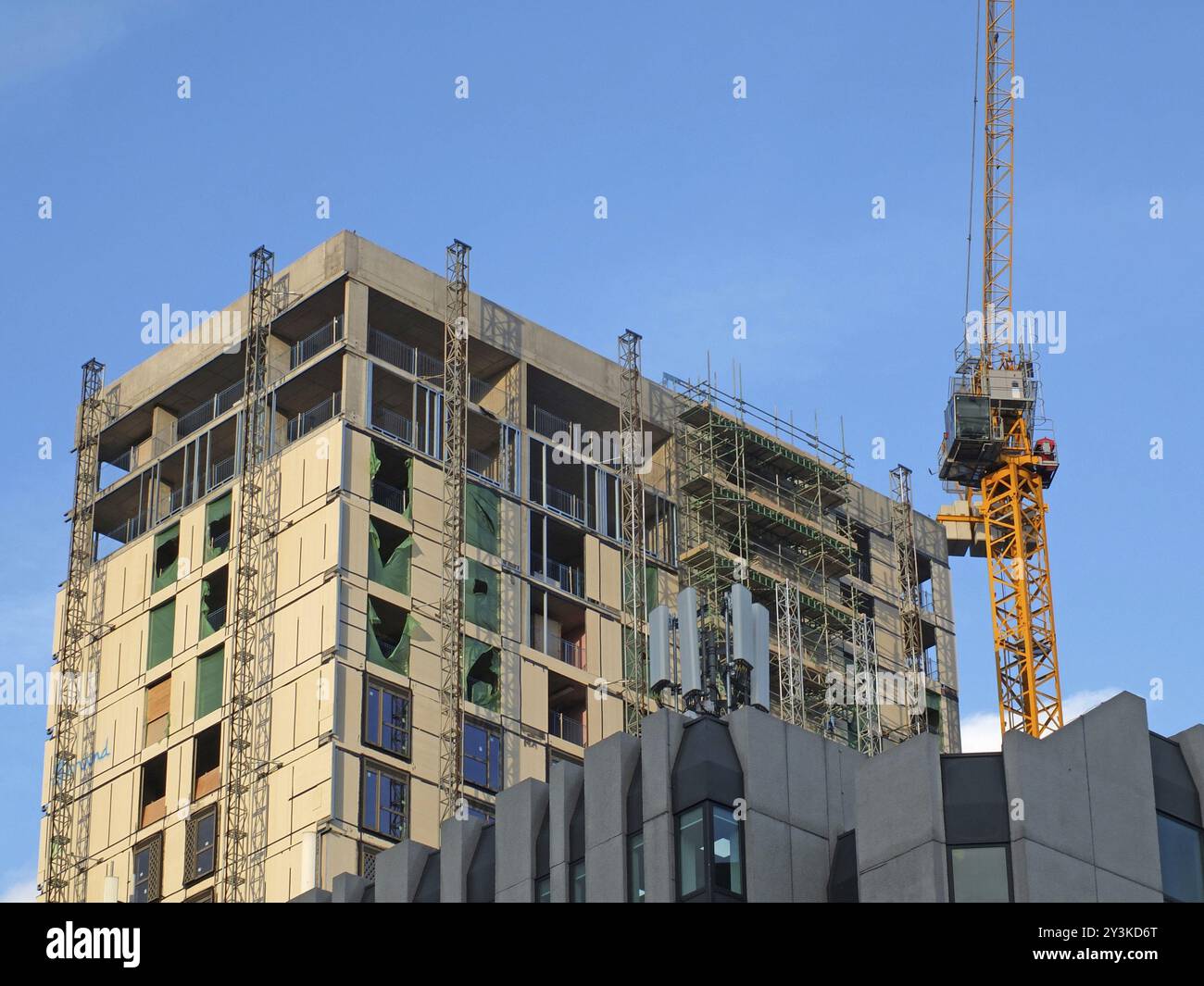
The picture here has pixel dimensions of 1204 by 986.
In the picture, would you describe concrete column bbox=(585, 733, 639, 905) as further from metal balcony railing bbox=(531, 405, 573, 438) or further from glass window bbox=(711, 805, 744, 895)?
metal balcony railing bbox=(531, 405, 573, 438)

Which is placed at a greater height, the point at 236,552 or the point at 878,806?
the point at 236,552

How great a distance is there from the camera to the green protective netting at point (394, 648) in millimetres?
108562

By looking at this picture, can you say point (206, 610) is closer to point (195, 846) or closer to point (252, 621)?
point (252, 621)

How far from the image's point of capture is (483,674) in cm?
11356

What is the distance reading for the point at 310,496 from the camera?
11188 cm

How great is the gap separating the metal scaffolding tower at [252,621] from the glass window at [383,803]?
465 centimetres

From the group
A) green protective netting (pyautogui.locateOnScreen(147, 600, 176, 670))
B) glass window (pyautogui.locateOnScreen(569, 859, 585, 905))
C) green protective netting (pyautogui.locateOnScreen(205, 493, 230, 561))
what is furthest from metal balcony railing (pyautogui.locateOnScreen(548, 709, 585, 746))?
glass window (pyautogui.locateOnScreen(569, 859, 585, 905))

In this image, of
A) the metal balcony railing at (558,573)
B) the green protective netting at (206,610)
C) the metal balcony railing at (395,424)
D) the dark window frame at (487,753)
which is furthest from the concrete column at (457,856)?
the metal balcony railing at (558,573)

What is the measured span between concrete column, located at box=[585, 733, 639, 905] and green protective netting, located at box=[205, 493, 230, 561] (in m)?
51.5
